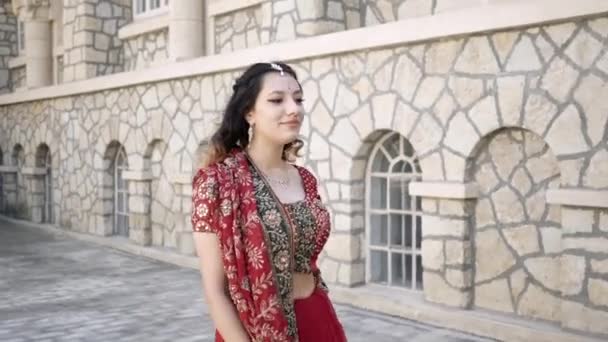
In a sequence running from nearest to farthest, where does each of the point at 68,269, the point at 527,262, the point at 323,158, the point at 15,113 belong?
the point at 527,262
the point at 323,158
the point at 68,269
the point at 15,113

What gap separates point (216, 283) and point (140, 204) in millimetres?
8239

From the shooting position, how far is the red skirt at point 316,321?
2.38 m

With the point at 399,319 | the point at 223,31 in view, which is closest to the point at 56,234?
the point at 223,31

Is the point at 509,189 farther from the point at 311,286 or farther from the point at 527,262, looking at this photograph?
the point at 311,286

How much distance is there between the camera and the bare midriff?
2.41 m

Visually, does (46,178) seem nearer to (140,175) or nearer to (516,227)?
(140,175)

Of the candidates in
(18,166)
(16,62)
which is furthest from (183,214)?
(16,62)

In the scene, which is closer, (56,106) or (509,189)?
(509,189)

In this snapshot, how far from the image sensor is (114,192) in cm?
1137

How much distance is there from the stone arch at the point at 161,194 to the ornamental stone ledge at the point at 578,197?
18.6 ft

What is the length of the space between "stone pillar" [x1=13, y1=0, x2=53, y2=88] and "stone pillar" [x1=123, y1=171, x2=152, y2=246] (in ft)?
16.2

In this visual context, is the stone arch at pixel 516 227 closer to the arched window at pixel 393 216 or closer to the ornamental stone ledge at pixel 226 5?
the arched window at pixel 393 216

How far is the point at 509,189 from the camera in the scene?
555 centimetres

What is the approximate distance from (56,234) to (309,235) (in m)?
11.2
